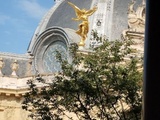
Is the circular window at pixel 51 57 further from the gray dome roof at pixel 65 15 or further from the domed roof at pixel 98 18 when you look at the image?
the gray dome roof at pixel 65 15

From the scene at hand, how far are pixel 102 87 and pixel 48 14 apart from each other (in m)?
21.5

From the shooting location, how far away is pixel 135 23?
83.8ft

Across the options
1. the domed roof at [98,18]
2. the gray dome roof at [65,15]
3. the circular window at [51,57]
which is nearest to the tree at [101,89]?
the domed roof at [98,18]

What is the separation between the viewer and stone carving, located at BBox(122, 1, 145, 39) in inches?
946

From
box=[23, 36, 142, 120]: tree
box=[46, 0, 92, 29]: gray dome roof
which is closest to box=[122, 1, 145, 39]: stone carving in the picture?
Answer: box=[46, 0, 92, 29]: gray dome roof

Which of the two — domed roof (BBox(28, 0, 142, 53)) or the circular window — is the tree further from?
the circular window

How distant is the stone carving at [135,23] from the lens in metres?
24.0

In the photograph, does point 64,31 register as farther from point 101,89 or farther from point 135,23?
point 101,89

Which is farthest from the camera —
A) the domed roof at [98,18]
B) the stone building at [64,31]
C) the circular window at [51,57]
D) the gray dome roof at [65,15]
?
the gray dome roof at [65,15]

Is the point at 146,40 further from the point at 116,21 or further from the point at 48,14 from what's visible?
the point at 48,14

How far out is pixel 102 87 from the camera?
12180 mm

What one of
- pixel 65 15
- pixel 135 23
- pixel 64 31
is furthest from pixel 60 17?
pixel 135 23

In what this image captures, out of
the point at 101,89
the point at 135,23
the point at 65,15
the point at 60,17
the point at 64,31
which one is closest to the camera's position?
the point at 101,89

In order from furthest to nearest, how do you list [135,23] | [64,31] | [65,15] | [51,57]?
[65,15], [51,57], [64,31], [135,23]
